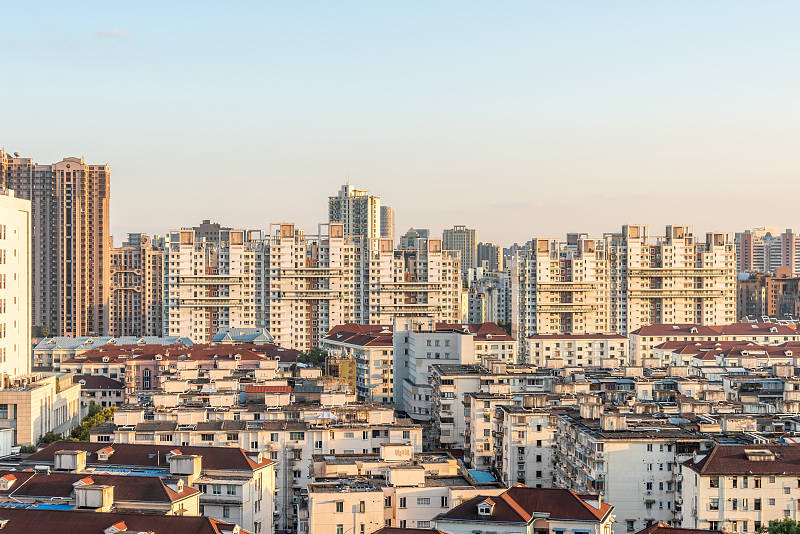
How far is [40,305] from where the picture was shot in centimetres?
14450

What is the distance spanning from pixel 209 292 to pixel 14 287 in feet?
180

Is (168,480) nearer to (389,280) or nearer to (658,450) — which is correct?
(658,450)

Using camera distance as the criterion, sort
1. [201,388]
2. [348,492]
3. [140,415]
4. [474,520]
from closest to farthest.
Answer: [474,520], [348,492], [140,415], [201,388]

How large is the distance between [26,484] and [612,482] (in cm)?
2112

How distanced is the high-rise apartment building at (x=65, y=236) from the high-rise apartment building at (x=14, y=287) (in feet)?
252

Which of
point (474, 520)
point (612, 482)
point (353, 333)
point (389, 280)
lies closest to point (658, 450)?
point (612, 482)

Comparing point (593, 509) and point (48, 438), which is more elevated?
point (593, 509)

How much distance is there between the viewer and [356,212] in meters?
180

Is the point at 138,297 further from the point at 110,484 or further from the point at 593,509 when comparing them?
the point at 593,509

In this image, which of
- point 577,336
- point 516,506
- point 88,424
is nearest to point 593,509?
point 516,506

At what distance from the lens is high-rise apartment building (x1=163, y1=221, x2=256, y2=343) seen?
121438 millimetres

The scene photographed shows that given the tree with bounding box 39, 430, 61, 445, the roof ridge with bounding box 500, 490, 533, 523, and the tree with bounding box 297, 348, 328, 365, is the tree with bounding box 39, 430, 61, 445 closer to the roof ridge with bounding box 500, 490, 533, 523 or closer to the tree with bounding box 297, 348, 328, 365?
the roof ridge with bounding box 500, 490, 533, 523

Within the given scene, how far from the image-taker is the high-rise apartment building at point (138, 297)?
162m

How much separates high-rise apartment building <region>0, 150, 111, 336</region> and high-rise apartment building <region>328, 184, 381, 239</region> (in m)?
40.8
